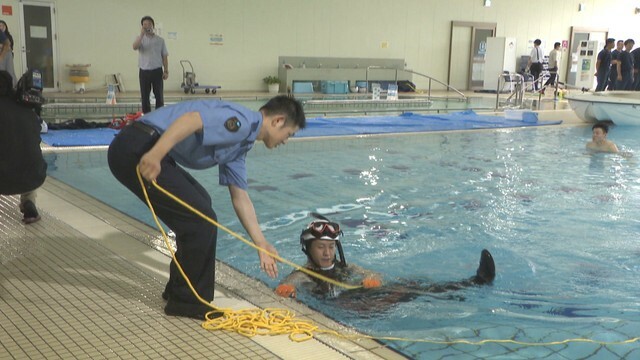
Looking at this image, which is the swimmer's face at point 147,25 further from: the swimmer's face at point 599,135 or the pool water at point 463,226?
the swimmer's face at point 599,135

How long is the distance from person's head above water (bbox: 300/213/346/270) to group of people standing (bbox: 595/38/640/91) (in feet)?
54.8

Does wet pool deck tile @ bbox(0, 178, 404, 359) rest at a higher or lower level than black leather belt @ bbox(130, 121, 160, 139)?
lower

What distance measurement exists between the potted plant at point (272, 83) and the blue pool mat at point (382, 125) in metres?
8.10

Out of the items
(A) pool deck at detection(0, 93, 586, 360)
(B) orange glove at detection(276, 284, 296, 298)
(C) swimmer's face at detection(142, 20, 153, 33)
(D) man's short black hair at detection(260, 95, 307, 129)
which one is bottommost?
(B) orange glove at detection(276, 284, 296, 298)

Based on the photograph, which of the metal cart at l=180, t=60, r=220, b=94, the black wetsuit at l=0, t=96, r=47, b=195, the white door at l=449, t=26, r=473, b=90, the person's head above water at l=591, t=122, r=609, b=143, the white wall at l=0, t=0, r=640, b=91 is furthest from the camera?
the white door at l=449, t=26, r=473, b=90

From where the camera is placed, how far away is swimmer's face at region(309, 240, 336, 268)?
421cm

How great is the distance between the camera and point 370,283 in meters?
4.31

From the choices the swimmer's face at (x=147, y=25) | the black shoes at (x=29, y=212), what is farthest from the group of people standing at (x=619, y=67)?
the black shoes at (x=29, y=212)

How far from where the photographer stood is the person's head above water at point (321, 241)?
4.12 meters

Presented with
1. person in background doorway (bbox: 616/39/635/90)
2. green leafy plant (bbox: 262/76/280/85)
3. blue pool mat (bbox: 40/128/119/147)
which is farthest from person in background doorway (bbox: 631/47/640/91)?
blue pool mat (bbox: 40/128/119/147)

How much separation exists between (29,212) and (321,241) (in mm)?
2464

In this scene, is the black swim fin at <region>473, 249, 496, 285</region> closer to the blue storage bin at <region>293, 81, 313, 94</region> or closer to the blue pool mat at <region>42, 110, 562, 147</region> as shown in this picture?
the blue pool mat at <region>42, 110, 562, 147</region>

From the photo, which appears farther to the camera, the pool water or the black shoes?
the black shoes

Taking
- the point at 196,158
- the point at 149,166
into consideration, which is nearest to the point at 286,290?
the point at 196,158
